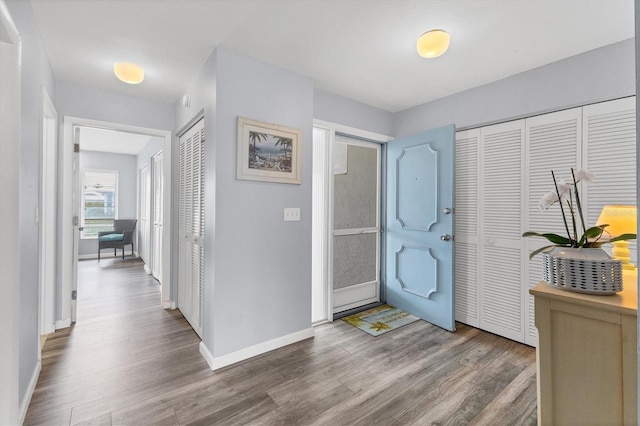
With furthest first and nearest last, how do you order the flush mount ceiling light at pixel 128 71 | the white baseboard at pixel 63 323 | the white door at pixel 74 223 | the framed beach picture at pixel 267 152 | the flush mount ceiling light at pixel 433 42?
1. the white door at pixel 74 223
2. the white baseboard at pixel 63 323
3. the flush mount ceiling light at pixel 128 71
4. the framed beach picture at pixel 267 152
5. the flush mount ceiling light at pixel 433 42

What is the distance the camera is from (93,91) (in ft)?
9.52

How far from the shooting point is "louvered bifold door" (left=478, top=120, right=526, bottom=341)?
2.51m

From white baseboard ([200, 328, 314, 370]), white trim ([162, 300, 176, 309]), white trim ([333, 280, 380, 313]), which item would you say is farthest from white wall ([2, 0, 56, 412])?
white trim ([333, 280, 380, 313])

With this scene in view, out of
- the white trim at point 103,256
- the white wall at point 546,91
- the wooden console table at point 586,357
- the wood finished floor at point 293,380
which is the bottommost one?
the wood finished floor at point 293,380

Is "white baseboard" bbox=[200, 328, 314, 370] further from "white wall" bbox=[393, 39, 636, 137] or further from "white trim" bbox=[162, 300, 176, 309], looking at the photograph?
"white wall" bbox=[393, 39, 636, 137]

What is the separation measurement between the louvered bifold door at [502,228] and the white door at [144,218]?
5224 mm

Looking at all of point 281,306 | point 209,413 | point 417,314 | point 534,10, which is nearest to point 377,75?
point 534,10

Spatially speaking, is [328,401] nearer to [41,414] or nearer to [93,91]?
[41,414]

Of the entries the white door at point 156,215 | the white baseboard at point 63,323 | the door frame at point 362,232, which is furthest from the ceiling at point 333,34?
the white baseboard at point 63,323

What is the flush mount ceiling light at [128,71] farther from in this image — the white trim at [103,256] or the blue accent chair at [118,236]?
the white trim at [103,256]

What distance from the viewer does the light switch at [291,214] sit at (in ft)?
8.04

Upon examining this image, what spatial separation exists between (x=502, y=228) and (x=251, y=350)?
2433 mm

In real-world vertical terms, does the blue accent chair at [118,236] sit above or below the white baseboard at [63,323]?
above

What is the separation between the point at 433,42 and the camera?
188cm
